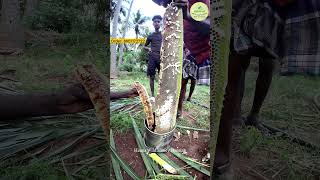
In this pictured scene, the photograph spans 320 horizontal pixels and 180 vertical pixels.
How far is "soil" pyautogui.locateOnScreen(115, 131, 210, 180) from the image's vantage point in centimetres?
187

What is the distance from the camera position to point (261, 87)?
1874mm

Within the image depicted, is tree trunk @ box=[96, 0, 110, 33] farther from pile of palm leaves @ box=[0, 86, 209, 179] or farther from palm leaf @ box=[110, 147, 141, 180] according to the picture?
palm leaf @ box=[110, 147, 141, 180]

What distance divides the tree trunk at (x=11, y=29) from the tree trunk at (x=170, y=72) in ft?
2.50

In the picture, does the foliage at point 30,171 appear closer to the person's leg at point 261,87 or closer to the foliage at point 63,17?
the foliage at point 63,17

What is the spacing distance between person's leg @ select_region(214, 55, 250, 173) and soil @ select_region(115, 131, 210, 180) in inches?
3.2

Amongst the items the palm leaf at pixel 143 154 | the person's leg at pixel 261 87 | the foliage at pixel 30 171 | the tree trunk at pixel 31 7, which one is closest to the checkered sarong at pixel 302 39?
the person's leg at pixel 261 87

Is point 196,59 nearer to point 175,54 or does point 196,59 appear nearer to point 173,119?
point 175,54

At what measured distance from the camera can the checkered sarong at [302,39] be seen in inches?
69.6

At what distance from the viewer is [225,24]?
175cm

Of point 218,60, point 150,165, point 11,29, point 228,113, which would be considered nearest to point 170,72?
point 218,60

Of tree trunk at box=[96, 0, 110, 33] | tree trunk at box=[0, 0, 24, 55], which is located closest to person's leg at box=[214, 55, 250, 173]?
tree trunk at box=[96, 0, 110, 33]

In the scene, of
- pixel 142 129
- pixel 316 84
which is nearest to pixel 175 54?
pixel 142 129

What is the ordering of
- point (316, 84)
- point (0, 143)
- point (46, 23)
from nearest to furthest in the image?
point (316, 84) → point (46, 23) → point (0, 143)

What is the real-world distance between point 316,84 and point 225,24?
0.55 metres
